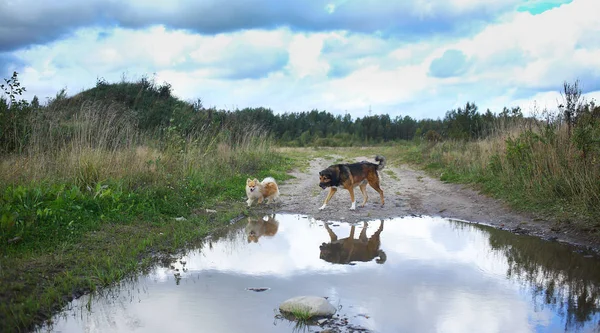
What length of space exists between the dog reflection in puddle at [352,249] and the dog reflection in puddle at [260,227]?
43.6 inches

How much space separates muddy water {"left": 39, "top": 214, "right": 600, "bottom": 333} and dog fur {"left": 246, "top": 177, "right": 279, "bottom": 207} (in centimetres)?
225

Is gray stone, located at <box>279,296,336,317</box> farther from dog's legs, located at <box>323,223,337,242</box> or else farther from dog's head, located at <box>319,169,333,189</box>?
dog's head, located at <box>319,169,333,189</box>

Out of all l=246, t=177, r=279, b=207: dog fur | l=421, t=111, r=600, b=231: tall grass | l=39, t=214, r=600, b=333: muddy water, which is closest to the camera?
l=39, t=214, r=600, b=333: muddy water

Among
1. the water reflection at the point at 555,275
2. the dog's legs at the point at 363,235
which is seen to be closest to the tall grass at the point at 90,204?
the dog's legs at the point at 363,235

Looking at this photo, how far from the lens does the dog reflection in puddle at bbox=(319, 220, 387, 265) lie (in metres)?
6.36

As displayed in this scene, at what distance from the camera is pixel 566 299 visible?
4.89m

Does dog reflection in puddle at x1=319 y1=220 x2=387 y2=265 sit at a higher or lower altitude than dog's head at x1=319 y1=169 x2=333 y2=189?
lower

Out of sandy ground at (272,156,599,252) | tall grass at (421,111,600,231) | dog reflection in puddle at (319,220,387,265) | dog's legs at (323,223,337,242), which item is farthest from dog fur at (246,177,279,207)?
tall grass at (421,111,600,231)

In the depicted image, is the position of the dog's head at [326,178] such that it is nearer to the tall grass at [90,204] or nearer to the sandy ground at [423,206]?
the sandy ground at [423,206]

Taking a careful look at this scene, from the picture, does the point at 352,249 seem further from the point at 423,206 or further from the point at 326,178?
the point at 423,206

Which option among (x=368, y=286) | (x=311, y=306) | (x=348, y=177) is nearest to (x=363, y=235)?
(x=348, y=177)

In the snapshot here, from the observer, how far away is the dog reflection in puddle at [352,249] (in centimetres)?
636

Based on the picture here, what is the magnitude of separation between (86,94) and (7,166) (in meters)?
11.3

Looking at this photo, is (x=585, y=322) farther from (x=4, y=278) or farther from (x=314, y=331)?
(x=4, y=278)
